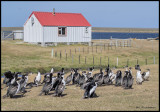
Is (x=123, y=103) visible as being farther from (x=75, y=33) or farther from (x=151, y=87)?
(x=75, y=33)

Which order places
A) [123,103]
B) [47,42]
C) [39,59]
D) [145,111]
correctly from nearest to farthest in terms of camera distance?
[145,111], [123,103], [39,59], [47,42]

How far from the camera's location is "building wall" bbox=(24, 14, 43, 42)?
199 feet

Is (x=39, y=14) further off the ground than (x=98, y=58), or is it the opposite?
(x=39, y=14)

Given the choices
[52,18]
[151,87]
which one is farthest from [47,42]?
[151,87]

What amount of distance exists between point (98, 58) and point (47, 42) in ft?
51.8

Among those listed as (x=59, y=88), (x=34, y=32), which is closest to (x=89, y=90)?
(x=59, y=88)

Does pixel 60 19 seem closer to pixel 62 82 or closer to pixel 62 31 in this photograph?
pixel 62 31

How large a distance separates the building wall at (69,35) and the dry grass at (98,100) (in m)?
37.4

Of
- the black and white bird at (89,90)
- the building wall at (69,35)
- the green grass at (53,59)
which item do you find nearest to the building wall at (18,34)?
the building wall at (69,35)

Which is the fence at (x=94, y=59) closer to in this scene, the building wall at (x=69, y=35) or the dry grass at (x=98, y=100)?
the building wall at (x=69, y=35)

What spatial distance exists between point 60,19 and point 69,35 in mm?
3587

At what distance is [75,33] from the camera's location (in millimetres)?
63781

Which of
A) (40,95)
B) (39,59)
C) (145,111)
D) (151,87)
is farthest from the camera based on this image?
(39,59)

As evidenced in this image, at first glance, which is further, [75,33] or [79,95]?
[75,33]
